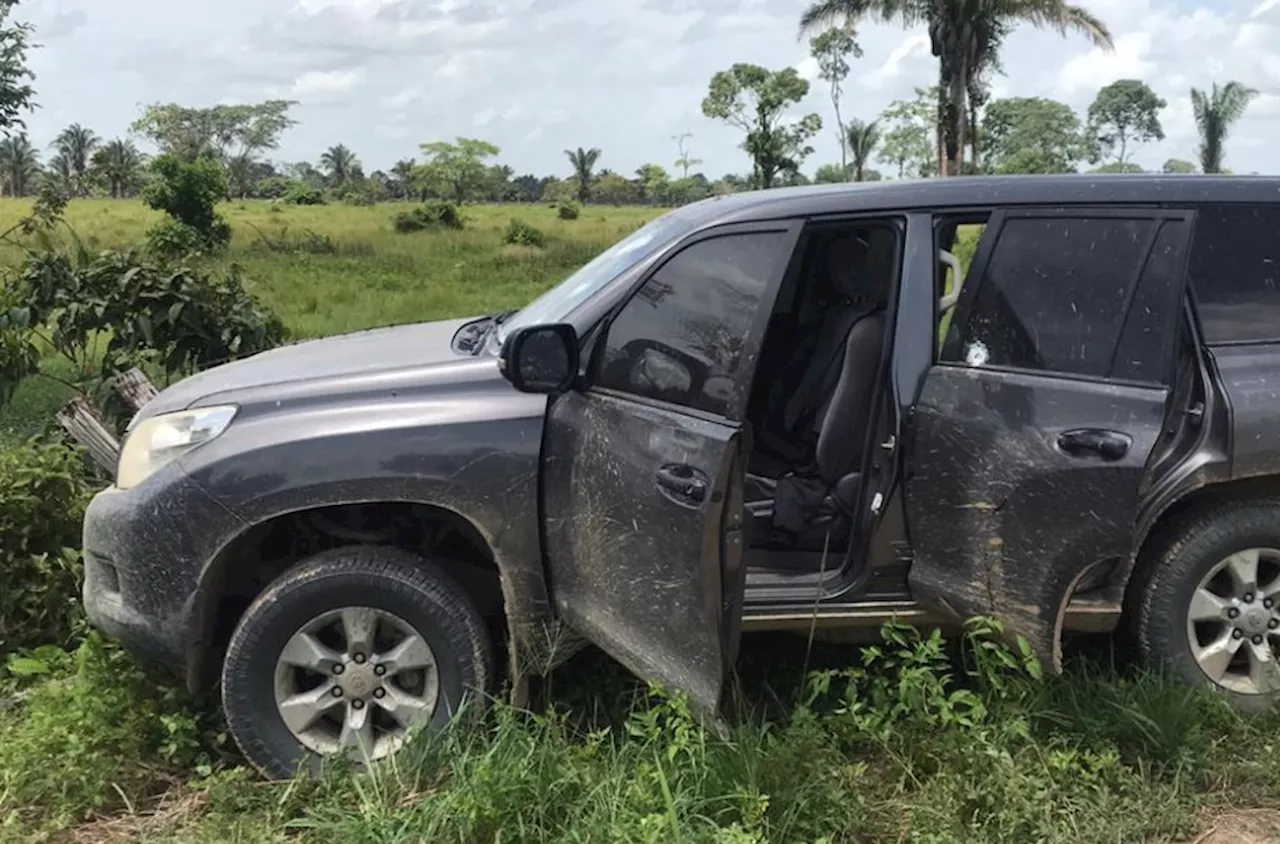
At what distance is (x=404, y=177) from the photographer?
86.4 m

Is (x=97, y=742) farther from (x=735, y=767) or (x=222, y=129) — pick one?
(x=222, y=129)

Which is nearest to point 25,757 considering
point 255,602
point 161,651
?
point 161,651

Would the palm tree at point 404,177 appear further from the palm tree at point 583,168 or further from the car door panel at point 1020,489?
the car door panel at point 1020,489

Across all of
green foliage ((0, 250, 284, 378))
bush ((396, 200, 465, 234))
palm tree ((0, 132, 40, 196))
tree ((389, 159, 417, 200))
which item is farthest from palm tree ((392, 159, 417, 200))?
green foliage ((0, 250, 284, 378))

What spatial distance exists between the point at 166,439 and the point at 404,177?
86597 millimetres

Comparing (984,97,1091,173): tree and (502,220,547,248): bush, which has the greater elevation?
(984,97,1091,173): tree

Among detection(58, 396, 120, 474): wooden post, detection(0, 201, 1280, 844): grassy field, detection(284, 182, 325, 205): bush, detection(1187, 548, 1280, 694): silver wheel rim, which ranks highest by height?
detection(284, 182, 325, 205): bush

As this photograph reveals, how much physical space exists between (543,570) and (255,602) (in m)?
0.85

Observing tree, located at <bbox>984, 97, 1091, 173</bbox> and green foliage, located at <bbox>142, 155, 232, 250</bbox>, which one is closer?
green foliage, located at <bbox>142, 155, 232, 250</bbox>

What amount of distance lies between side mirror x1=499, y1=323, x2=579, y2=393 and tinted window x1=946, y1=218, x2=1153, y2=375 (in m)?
1.16

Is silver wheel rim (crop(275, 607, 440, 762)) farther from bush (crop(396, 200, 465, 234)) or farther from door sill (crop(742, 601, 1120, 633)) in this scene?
bush (crop(396, 200, 465, 234))

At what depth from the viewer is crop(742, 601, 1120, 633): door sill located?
11.3ft

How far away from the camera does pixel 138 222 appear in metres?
32.3

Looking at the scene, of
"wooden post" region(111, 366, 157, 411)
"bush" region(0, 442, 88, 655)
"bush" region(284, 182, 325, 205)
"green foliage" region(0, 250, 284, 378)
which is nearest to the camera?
"bush" region(0, 442, 88, 655)
